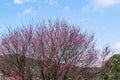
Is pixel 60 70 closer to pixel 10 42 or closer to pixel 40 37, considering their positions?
pixel 40 37

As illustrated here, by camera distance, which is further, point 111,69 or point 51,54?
point 111,69

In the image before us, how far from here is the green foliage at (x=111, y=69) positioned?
1319 cm

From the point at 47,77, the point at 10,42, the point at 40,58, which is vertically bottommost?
the point at 47,77

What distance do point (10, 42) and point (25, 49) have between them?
2.96 feet

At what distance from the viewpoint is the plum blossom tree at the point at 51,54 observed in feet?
40.3

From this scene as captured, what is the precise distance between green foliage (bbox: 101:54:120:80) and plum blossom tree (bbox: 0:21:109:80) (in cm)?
65

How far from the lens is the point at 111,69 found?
1487 centimetres

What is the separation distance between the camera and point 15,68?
12773 millimetres

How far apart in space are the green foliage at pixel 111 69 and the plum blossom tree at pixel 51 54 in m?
0.65

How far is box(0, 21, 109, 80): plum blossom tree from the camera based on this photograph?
1227cm

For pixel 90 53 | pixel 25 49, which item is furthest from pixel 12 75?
pixel 90 53

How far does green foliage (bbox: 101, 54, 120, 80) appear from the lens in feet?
43.3

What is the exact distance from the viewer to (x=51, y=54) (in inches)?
483

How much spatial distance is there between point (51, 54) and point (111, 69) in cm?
422
